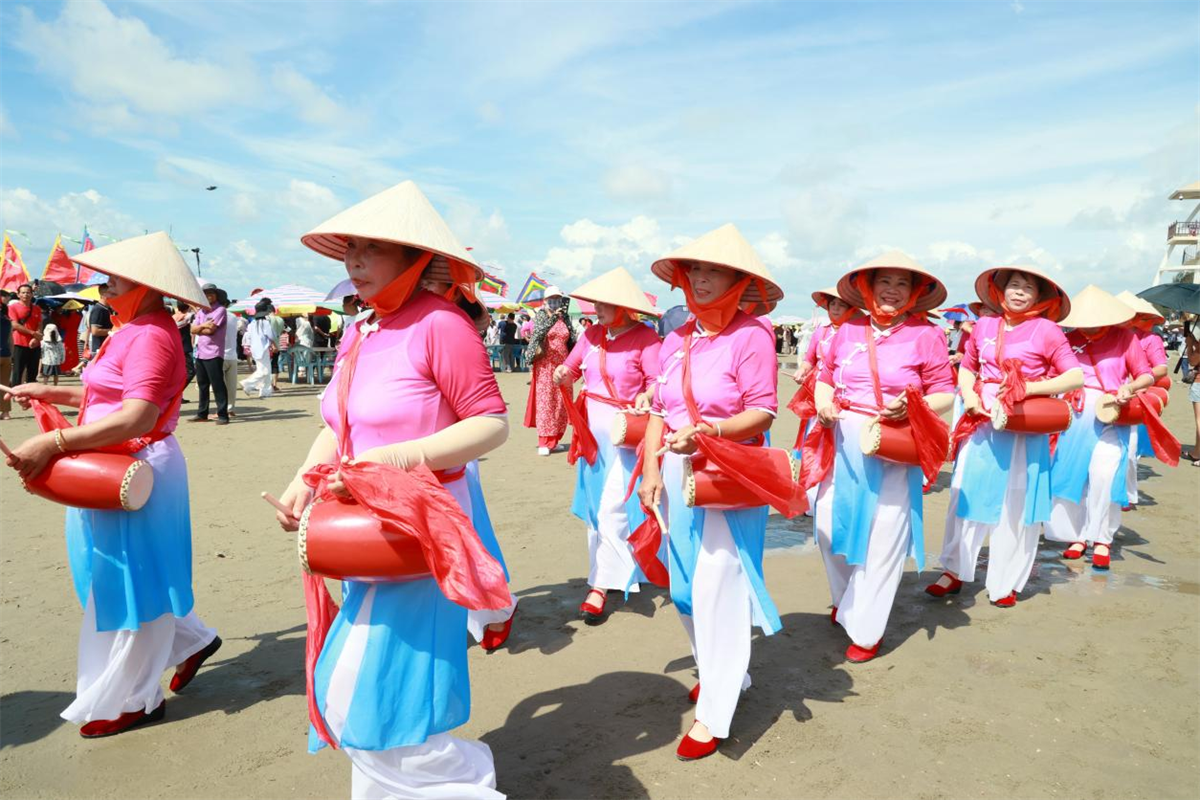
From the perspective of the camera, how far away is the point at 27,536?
6.41 metres

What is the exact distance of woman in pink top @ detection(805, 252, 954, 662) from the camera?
4340 mm

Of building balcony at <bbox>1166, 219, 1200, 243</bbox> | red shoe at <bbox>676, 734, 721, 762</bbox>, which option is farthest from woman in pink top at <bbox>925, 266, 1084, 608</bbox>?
building balcony at <bbox>1166, 219, 1200, 243</bbox>

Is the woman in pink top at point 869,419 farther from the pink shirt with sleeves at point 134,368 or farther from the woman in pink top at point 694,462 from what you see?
the pink shirt with sleeves at point 134,368

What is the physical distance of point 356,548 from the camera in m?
2.15

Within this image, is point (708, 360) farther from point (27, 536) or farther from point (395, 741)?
point (27, 536)

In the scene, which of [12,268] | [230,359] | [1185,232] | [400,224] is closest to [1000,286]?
[400,224]

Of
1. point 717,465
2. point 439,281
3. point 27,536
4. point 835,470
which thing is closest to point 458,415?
point 439,281

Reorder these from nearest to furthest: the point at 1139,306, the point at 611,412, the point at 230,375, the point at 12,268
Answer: the point at 611,412
the point at 1139,306
the point at 230,375
the point at 12,268

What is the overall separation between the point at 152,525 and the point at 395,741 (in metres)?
1.85

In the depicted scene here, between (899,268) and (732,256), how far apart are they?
143cm

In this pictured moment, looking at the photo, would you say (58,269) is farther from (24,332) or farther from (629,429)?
(629,429)

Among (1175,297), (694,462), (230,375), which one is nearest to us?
(694,462)

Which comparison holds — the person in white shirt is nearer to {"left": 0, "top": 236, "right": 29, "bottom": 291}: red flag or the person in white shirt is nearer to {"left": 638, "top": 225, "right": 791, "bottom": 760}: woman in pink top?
{"left": 638, "top": 225, "right": 791, "bottom": 760}: woman in pink top

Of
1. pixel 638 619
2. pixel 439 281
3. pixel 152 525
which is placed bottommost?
pixel 638 619
